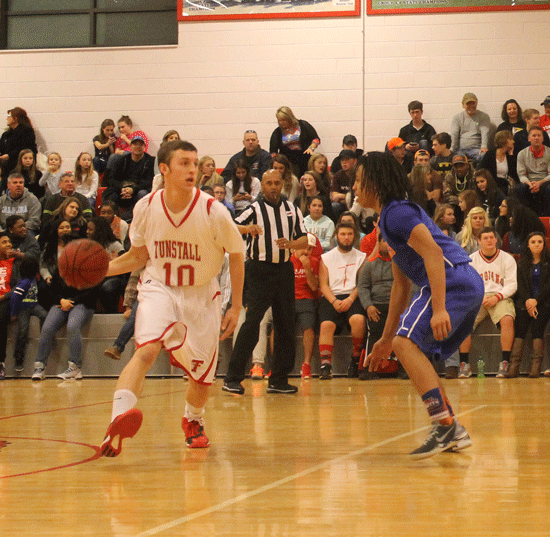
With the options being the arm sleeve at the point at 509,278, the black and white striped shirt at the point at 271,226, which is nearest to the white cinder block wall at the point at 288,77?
the arm sleeve at the point at 509,278

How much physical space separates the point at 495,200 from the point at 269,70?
465cm

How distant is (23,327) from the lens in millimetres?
9367

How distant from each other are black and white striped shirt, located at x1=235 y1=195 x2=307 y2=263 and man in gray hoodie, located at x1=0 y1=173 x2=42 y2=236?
15.2 feet

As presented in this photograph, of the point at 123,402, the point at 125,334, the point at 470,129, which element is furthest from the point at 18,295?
the point at 470,129

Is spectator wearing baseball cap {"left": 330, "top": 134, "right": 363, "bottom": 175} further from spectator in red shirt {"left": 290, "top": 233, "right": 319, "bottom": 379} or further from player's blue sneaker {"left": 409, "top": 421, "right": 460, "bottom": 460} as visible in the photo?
player's blue sneaker {"left": 409, "top": 421, "right": 460, "bottom": 460}

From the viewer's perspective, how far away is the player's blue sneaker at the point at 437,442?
3910 millimetres

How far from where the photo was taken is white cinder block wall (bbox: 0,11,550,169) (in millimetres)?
12953

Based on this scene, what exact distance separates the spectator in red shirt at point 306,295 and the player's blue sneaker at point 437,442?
4956 millimetres

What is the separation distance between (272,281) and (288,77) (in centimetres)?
686

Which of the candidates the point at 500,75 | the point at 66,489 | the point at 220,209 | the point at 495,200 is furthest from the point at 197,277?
the point at 500,75

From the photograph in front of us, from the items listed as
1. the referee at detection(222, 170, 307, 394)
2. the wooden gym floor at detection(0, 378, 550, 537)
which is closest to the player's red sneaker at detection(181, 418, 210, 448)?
the wooden gym floor at detection(0, 378, 550, 537)

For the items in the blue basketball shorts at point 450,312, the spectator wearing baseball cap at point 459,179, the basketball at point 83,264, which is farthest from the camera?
the spectator wearing baseball cap at point 459,179

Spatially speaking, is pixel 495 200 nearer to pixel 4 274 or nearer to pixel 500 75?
pixel 500 75

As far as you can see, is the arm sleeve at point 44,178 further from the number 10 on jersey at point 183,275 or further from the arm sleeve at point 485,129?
the number 10 on jersey at point 183,275
